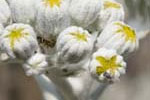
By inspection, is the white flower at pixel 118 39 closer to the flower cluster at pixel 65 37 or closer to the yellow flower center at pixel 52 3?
the flower cluster at pixel 65 37

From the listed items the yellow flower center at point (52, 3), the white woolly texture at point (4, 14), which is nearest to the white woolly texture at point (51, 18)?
the yellow flower center at point (52, 3)

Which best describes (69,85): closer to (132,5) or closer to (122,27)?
(122,27)

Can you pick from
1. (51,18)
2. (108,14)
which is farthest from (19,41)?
(108,14)

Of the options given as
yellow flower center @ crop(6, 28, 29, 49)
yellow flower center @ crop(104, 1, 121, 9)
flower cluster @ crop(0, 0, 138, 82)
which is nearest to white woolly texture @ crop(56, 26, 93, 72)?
flower cluster @ crop(0, 0, 138, 82)

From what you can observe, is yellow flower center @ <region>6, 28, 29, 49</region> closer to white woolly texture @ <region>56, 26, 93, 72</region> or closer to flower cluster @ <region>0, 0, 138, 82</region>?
flower cluster @ <region>0, 0, 138, 82</region>

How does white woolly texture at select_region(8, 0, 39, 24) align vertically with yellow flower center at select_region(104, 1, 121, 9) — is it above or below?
below

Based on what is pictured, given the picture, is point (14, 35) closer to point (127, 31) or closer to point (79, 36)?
point (79, 36)

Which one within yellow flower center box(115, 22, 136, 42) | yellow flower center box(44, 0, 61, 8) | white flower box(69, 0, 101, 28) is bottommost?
yellow flower center box(44, 0, 61, 8)
